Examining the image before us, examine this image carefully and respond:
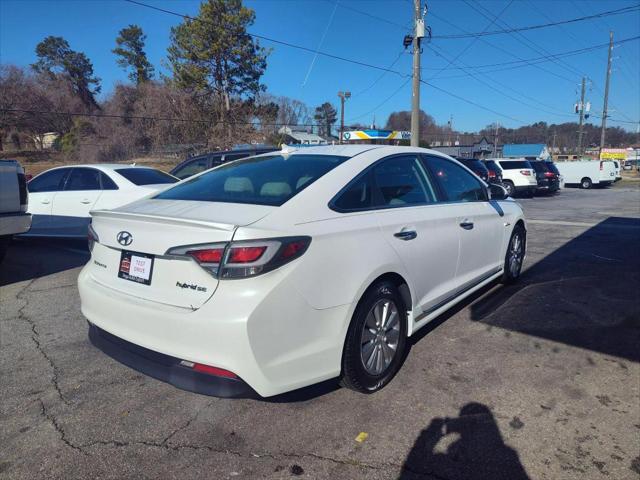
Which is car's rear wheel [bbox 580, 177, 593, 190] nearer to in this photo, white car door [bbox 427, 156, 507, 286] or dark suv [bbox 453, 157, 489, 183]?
dark suv [bbox 453, 157, 489, 183]

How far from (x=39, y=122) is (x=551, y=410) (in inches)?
2265

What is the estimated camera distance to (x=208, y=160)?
10570mm

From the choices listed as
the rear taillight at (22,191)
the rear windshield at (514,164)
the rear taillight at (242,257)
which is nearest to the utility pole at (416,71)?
the rear windshield at (514,164)

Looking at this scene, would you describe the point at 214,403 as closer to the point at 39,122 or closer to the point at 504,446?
the point at 504,446

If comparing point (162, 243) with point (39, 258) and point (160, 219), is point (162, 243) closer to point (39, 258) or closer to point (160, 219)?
point (160, 219)

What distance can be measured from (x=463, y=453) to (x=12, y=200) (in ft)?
19.1

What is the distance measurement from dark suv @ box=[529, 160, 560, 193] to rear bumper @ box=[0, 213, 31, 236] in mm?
21399

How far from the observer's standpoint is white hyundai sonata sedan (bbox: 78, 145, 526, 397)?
224 centimetres

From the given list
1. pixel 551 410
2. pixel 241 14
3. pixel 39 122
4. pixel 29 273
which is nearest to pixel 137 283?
pixel 551 410

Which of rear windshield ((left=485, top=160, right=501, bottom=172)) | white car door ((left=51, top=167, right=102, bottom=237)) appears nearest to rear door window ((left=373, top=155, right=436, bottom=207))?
white car door ((left=51, top=167, right=102, bottom=237))

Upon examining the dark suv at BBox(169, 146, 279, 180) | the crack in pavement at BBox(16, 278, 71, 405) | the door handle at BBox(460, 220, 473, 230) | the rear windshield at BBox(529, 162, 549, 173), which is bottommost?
the crack in pavement at BBox(16, 278, 71, 405)

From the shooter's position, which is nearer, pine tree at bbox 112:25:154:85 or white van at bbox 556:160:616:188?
white van at bbox 556:160:616:188

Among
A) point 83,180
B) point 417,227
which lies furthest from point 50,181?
point 417,227

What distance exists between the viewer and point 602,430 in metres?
2.61
